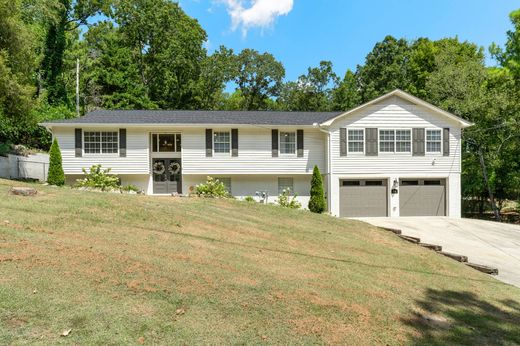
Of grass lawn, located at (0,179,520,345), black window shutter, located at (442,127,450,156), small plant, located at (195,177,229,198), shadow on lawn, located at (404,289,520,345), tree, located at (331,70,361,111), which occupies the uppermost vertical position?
tree, located at (331,70,361,111)

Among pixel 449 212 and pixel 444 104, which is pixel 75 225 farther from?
pixel 444 104

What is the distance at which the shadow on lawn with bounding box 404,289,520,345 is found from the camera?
4809mm

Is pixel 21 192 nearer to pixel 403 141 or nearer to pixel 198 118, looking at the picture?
pixel 198 118

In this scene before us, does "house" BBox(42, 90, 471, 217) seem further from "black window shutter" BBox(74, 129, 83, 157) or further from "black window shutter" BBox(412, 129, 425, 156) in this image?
"black window shutter" BBox(74, 129, 83, 157)

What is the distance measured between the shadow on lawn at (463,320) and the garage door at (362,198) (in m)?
11.8

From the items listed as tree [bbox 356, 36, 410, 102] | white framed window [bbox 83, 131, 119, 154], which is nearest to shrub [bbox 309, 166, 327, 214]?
white framed window [bbox 83, 131, 119, 154]

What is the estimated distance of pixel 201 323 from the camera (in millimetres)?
4168

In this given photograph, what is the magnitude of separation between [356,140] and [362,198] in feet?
10.4

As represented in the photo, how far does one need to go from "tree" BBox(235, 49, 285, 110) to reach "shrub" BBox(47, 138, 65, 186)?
2784 cm

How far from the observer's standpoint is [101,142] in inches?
705

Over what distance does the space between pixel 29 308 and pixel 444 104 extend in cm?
2525

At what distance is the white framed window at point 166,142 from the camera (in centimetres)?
1906

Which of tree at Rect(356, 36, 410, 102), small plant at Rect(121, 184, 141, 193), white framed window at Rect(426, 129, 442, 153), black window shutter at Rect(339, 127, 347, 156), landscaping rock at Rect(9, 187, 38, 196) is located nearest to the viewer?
landscaping rock at Rect(9, 187, 38, 196)

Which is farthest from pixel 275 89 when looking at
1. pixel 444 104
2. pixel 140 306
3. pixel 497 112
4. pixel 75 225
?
pixel 140 306
